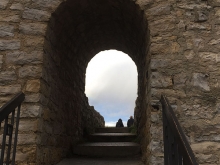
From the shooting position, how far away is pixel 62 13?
3.70 metres

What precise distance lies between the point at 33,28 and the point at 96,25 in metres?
1.50

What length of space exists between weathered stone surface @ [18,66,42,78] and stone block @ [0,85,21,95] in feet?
0.50

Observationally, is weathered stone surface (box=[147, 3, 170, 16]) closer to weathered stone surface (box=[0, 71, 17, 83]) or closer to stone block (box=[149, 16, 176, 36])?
stone block (box=[149, 16, 176, 36])

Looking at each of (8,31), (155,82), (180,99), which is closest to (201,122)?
(180,99)

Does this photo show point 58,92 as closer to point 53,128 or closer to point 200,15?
point 53,128

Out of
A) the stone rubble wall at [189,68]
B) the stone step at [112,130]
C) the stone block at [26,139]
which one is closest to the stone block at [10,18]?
the stone block at [26,139]

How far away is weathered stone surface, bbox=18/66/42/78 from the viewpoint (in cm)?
323

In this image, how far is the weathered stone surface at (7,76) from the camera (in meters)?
3.23

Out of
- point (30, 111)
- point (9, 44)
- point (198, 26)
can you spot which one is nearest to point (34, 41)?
point (9, 44)

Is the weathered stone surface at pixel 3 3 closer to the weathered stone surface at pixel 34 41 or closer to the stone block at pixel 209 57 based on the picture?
the weathered stone surface at pixel 34 41

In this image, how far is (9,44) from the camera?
11.0ft

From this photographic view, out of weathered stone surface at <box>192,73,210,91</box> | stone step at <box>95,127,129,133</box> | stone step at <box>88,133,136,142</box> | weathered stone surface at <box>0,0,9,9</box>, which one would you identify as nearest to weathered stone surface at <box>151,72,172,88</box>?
weathered stone surface at <box>192,73,210,91</box>

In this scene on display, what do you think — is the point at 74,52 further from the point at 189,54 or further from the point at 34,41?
the point at 189,54

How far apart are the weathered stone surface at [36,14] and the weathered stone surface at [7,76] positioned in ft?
2.56
